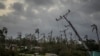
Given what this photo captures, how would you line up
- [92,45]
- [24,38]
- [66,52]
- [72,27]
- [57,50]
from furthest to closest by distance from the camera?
[24,38]
[92,45]
[57,50]
[66,52]
[72,27]

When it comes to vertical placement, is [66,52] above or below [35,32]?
below

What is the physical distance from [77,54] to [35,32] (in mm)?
37951

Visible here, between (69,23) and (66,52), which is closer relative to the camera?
A: (69,23)

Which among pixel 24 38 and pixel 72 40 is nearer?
pixel 72 40

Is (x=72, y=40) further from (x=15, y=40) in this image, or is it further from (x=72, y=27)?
(x=72, y=27)

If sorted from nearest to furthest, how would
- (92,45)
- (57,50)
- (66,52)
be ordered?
1. (66,52)
2. (57,50)
3. (92,45)

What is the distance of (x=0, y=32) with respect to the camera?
68.7 meters

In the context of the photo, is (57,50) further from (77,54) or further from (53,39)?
(53,39)

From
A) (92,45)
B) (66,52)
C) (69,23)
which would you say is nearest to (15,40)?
(92,45)

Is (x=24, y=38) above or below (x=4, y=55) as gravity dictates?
above

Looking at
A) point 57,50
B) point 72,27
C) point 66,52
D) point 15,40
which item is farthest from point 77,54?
point 15,40

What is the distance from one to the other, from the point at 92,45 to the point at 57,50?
14733mm

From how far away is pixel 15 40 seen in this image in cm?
9256

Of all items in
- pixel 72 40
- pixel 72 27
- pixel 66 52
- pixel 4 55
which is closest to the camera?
pixel 72 27
